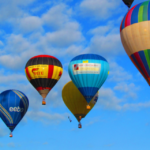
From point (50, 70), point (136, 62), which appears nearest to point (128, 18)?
point (136, 62)

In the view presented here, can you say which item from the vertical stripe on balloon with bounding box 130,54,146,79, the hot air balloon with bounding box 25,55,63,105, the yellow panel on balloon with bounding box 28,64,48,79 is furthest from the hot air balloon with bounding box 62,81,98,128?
the vertical stripe on balloon with bounding box 130,54,146,79

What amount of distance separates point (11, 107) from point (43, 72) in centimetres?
504

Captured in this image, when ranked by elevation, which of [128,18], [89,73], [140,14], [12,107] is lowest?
[12,107]

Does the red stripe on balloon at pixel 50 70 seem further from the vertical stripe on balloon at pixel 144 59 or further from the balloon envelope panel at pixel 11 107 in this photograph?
the vertical stripe on balloon at pixel 144 59

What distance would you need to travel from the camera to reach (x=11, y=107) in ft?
144

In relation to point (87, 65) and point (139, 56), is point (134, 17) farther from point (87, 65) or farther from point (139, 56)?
point (87, 65)

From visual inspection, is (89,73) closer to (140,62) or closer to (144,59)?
(140,62)

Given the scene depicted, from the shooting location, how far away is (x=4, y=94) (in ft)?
146

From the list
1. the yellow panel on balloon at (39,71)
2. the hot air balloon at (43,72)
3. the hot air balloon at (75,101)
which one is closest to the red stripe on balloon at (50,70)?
the hot air balloon at (43,72)

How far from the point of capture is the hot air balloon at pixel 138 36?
1435 inches

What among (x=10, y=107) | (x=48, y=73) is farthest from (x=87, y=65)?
(x=10, y=107)

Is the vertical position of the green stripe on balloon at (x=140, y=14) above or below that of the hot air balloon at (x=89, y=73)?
above

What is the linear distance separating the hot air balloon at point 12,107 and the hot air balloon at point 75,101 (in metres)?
4.42

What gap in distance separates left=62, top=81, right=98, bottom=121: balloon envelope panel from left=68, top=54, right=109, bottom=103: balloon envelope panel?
340 centimetres
